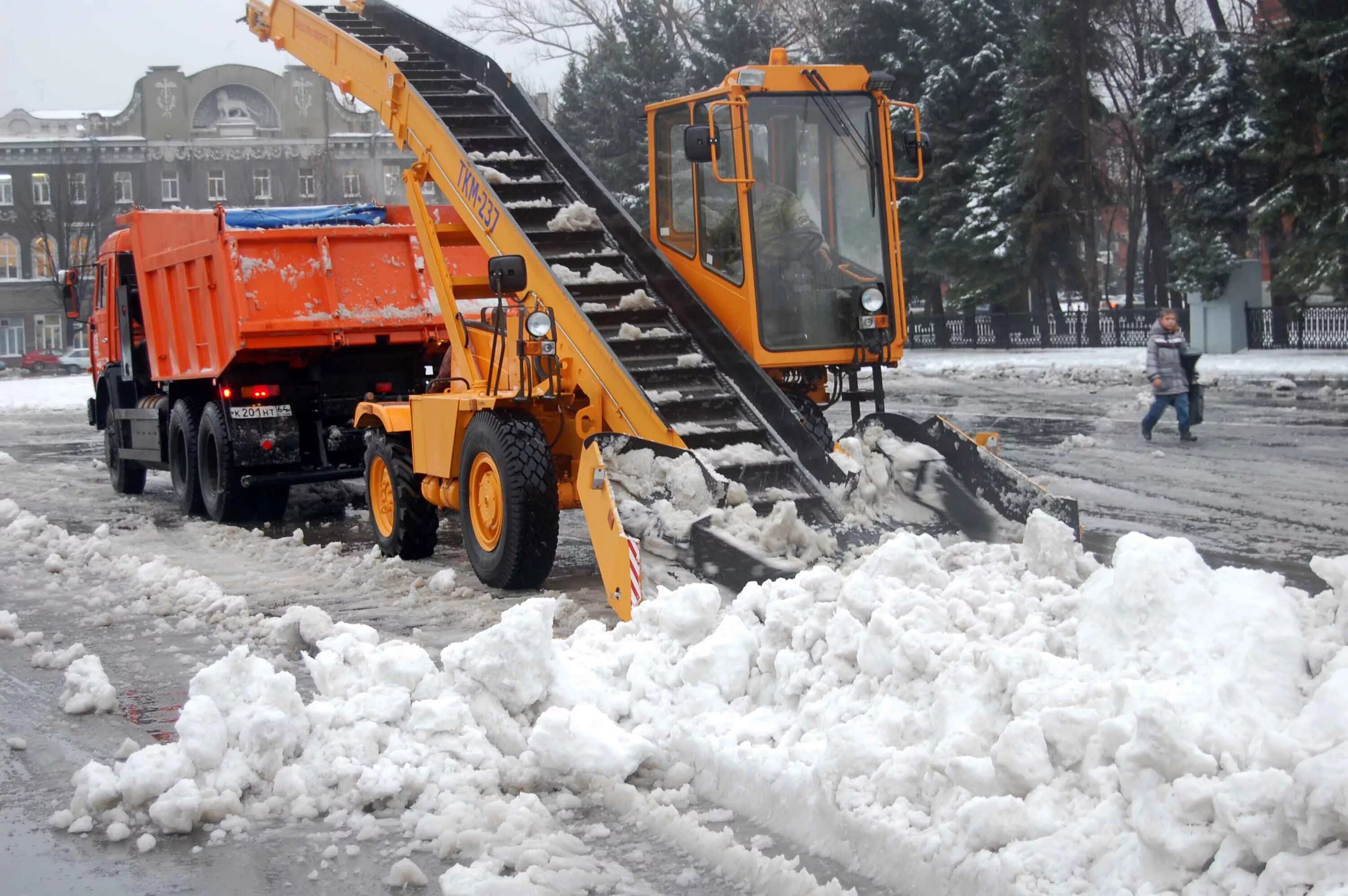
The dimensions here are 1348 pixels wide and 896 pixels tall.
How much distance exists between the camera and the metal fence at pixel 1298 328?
2852cm

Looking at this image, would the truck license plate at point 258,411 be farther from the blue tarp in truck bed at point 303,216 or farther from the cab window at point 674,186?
the cab window at point 674,186

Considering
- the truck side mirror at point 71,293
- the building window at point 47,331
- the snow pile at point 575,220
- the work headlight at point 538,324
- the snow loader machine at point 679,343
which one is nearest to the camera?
the snow loader machine at point 679,343

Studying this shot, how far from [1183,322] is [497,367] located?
27.6 metres

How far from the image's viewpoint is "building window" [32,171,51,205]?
66500 mm

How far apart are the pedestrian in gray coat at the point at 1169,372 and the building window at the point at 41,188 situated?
2422 inches

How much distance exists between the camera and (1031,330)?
36.8 metres

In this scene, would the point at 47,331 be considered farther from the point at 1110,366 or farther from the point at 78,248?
the point at 1110,366

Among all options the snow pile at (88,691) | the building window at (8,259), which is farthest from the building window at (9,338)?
the snow pile at (88,691)

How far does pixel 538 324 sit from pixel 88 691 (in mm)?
3331

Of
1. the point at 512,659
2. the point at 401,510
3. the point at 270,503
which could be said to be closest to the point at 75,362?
the point at 270,503

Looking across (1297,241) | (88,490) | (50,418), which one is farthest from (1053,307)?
(88,490)

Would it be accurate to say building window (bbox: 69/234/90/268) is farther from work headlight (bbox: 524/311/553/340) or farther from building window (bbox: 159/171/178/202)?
work headlight (bbox: 524/311/553/340)

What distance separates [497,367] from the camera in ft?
29.1

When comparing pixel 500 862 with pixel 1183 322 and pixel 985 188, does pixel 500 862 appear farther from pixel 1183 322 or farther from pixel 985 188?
pixel 985 188
